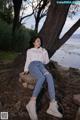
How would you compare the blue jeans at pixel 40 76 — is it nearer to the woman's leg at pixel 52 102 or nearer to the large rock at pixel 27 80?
the woman's leg at pixel 52 102

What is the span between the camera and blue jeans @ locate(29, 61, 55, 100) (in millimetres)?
6781

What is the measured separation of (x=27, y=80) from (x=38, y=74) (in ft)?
2.34

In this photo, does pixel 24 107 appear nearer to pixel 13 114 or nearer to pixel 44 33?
pixel 13 114

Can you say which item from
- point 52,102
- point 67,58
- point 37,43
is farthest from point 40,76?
point 67,58

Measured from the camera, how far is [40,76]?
6930 millimetres

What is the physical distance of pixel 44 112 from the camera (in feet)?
24.0

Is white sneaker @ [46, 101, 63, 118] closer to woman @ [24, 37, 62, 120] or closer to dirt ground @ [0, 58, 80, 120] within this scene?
woman @ [24, 37, 62, 120]

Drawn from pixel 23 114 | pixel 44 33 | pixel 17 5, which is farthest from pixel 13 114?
pixel 17 5

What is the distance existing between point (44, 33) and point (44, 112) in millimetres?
2553

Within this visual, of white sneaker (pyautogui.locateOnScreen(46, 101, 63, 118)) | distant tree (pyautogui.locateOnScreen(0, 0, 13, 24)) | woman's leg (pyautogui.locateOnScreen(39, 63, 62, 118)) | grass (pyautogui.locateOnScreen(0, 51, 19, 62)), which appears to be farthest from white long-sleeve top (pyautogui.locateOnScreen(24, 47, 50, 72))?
distant tree (pyautogui.locateOnScreen(0, 0, 13, 24))

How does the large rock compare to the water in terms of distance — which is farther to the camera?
the water

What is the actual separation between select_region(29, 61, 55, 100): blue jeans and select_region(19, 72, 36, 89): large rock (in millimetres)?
330

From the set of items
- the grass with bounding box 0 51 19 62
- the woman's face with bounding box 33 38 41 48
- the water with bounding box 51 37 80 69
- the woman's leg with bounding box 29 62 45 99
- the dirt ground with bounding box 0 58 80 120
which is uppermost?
the woman's face with bounding box 33 38 41 48

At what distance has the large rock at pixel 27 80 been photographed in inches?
299
